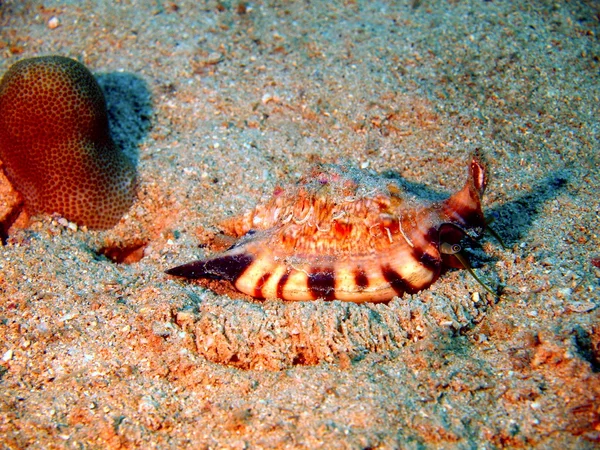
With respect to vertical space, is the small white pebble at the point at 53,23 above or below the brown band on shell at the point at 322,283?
above

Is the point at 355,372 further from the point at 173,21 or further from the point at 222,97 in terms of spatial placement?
the point at 173,21

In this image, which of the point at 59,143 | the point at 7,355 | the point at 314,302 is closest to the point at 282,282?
the point at 314,302

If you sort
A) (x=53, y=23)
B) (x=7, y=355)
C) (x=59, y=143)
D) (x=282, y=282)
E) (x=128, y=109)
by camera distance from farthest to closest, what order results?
(x=53, y=23), (x=128, y=109), (x=59, y=143), (x=282, y=282), (x=7, y=355)

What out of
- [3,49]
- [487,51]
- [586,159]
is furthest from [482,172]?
[3,49]

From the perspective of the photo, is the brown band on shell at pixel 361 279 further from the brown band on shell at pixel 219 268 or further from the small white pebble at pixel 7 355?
the small white pebble at pixel 7 355

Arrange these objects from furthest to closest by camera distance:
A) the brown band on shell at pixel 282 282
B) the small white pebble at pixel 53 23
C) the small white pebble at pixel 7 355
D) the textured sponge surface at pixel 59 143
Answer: the small white pebble at pixel 53 23, the textured sponge surface at pixel 59 143, the brown band on shell at pixel 282 282, the small white pebble at pixel 7 355

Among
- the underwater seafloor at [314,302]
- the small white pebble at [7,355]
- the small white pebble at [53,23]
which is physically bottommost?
the small white pebble at [7,355]

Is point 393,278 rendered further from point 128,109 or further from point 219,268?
point 128,109

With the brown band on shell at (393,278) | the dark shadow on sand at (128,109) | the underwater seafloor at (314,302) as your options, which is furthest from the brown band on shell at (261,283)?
the dark shadow on sand at (128,109)

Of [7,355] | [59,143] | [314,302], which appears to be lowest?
[7,355]
